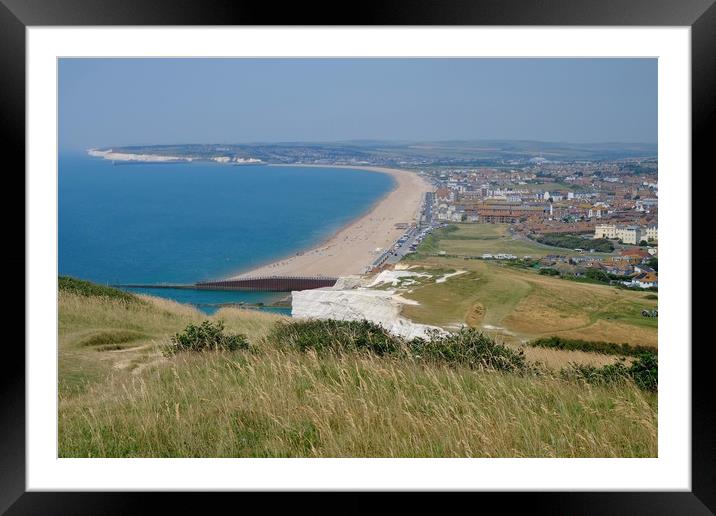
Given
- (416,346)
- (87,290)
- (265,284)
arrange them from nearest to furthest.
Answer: (416,346) → (87,290) → (265,284)

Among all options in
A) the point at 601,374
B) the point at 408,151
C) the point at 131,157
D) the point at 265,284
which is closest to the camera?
the point at 601,374

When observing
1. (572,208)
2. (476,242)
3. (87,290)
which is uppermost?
(572,208)

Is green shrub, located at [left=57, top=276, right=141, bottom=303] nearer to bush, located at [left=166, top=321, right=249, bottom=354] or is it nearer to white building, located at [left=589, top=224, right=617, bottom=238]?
bush, located at [left=166, top=321, right=249, bottom=354]

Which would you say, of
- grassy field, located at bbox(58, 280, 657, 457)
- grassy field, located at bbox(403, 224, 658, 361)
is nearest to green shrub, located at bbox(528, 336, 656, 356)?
grassy field, located at bbox(403, 224, 658, 361)

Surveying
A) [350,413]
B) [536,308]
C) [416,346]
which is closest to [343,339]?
[416,346]
